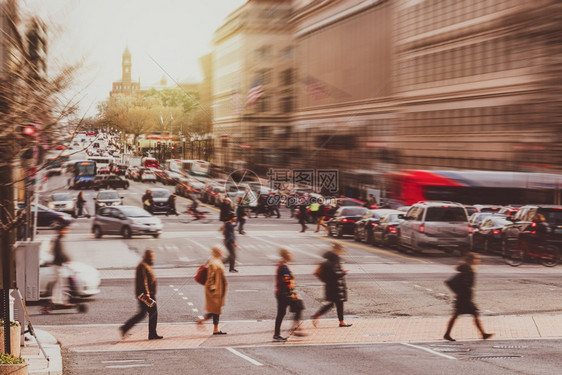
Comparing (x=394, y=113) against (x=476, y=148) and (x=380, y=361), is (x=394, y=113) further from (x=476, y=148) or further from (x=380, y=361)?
(x=380, y=361)

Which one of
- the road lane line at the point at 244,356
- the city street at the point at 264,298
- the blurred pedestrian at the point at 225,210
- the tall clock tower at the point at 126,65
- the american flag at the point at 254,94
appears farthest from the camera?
the road lane line at the point at 244,356

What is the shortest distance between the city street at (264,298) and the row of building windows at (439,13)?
4.53 feet

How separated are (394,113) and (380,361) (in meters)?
9.13

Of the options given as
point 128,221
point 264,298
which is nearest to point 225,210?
point 128,221

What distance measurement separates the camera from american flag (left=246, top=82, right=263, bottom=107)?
2232mm

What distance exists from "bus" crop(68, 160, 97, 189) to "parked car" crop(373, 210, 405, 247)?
1.61 m

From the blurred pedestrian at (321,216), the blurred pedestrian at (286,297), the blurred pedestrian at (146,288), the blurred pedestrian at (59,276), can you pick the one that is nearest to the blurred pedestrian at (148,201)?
the blurred pedestrian at (321,216)

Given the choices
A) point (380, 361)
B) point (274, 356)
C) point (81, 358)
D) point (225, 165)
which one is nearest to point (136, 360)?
point (81, 358)

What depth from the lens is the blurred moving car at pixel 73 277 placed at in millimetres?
10930

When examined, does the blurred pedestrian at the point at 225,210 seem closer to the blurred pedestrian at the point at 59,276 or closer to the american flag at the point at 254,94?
the american flag at the point at 254,94

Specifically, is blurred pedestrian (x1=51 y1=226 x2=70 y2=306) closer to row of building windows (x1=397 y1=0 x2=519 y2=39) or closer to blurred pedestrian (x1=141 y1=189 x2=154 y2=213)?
blurred pedestrian (x1=141 y1=189 x2=154 y2=213)

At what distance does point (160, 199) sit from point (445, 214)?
1957 mm

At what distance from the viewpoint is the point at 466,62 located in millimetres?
1705

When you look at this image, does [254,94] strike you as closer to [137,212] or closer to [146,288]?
[137,212]
